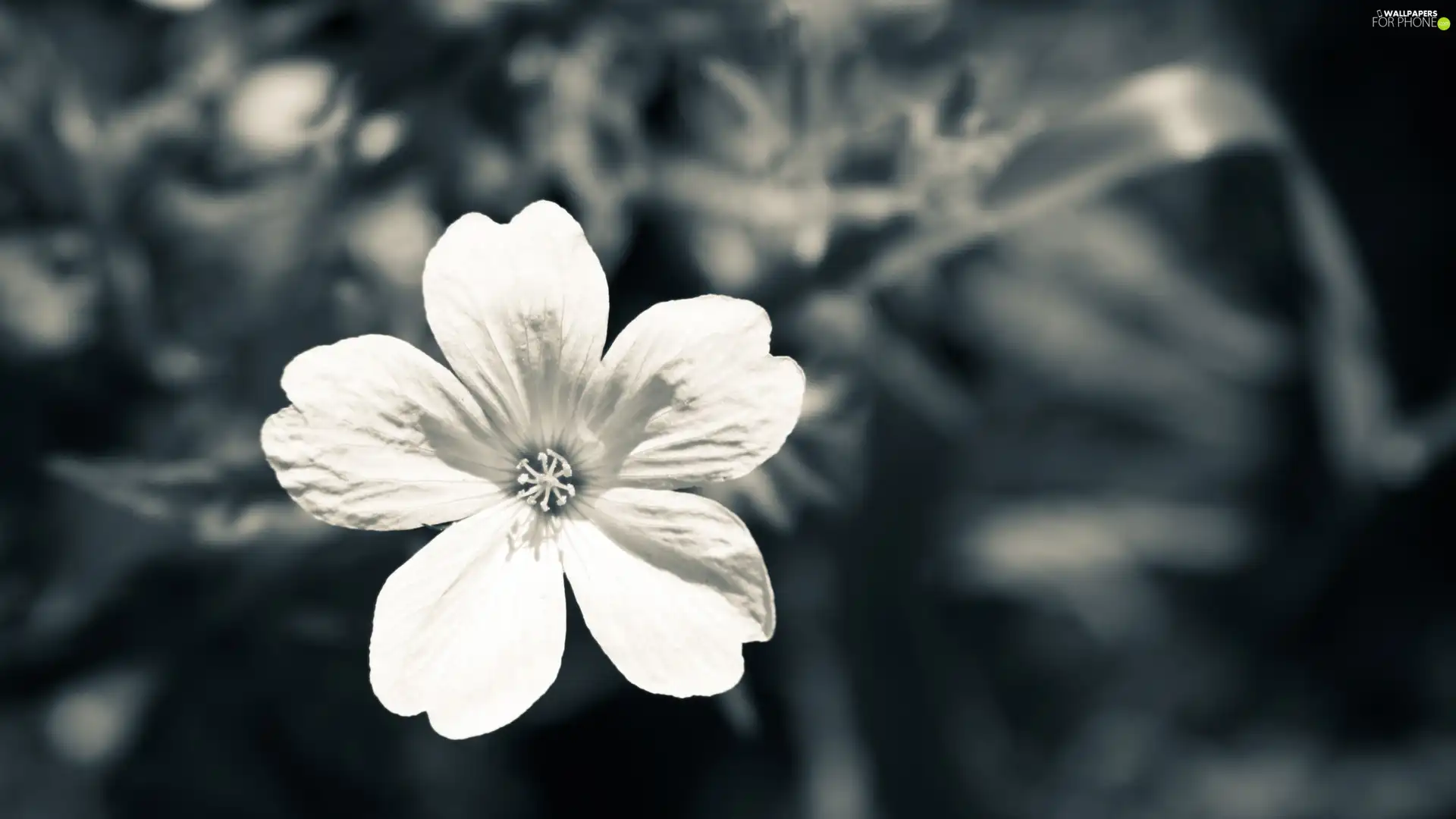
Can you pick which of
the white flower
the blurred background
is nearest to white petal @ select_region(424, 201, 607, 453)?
the white flower

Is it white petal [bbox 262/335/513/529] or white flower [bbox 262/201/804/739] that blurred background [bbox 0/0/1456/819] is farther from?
white petal [bbox 262/335/513/529]

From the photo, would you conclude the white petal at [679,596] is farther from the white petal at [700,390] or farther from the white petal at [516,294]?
the white petal at [516,294]

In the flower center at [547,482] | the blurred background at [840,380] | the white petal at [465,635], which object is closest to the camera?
the white petal at [465,635]

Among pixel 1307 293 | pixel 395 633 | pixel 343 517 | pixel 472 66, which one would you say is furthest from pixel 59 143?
pixel 1307 293

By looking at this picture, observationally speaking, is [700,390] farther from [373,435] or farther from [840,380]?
[840,380]

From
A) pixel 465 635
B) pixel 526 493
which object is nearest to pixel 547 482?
pixel 526 493

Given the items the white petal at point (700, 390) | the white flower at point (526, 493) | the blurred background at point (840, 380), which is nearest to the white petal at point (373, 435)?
the white flower at point (526, 493)

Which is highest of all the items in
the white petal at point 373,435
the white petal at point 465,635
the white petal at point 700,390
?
the white petal at point 700,390
